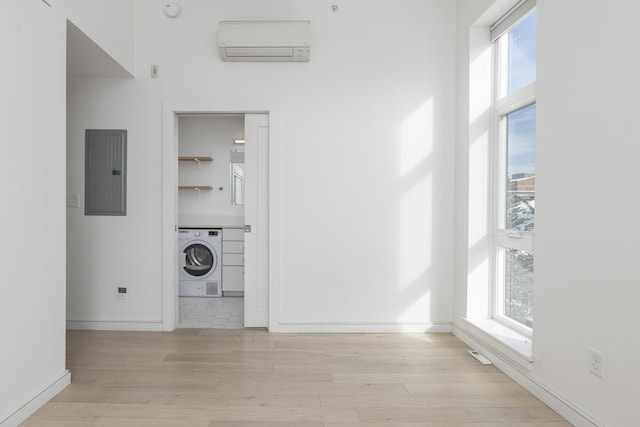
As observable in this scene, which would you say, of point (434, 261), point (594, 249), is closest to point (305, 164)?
point (434, 261)

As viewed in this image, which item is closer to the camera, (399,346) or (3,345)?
(3,345)

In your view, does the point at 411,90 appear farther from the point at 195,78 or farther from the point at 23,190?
the point at 23,190

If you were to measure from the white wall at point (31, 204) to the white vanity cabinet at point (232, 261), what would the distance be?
2563 mm

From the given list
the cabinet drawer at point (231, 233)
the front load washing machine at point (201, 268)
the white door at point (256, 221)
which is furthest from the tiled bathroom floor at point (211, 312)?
the cabinet drawer at point (231, 233)

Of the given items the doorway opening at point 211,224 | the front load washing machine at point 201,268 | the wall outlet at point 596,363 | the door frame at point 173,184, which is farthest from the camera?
the front load washing machine at point 201,268

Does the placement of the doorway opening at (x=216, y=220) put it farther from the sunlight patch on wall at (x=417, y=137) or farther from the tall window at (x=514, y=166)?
the tall window at (x=514, y=166)

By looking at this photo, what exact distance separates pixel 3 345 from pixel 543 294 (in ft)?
9.49

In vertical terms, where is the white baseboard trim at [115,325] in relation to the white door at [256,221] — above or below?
below

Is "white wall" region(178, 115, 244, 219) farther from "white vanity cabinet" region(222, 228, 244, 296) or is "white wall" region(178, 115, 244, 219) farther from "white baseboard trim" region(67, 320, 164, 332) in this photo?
"white baseboard trim" region(67, 320, 164, 332)

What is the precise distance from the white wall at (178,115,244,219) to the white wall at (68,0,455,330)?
2020 millimetres

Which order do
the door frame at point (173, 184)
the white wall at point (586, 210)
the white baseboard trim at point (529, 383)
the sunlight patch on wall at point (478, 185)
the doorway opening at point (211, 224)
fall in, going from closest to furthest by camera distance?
the white wall at point (586, 210) < the white baseboard trim at point (529, 383) < the sunlight patch on wall at point (478, 185) < the door frame at point (173, 184) < the doorway opening at point (211, 224)

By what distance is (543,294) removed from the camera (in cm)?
223

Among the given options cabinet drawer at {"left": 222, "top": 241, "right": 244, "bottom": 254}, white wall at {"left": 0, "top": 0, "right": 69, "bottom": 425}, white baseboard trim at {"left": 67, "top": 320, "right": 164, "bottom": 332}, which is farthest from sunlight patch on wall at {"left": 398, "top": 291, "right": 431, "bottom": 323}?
white wall at {"left": 0, "top": 0, "right": 69, "bottom": 425}

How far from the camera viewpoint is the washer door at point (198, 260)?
15.9ft
